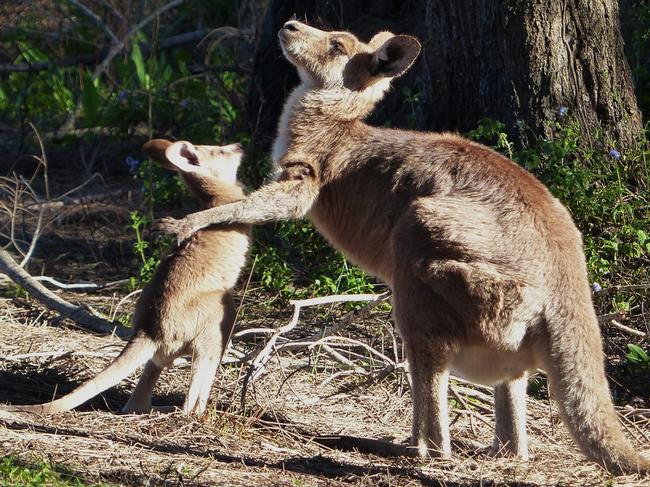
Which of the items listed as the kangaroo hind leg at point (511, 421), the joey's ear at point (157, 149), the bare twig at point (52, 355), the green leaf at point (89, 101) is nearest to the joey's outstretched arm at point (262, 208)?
the joey's ear at point (157, 149)

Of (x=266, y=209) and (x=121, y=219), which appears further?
(x=121, y=219)

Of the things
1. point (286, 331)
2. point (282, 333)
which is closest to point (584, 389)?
point (286, 331)

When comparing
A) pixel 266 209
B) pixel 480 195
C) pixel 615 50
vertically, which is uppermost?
pixel 615 50

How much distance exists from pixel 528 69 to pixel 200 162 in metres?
2.61

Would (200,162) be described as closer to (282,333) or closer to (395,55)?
(282,333)

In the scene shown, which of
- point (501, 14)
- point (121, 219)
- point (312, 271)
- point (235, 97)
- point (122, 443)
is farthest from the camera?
point (235, 97)

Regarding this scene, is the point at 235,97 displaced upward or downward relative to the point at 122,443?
upward

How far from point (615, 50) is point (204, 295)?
3803 mm

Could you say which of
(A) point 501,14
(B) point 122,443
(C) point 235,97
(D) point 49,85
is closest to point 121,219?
(C) point 235,97

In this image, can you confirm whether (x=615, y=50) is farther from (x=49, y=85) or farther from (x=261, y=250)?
(x=49, y=85)

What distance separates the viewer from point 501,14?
7.28 meters

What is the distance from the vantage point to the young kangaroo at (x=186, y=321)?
520 cm

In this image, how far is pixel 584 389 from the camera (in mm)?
4445

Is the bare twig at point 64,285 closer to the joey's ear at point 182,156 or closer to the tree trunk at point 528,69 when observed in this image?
the joey's ear at point 182,156
